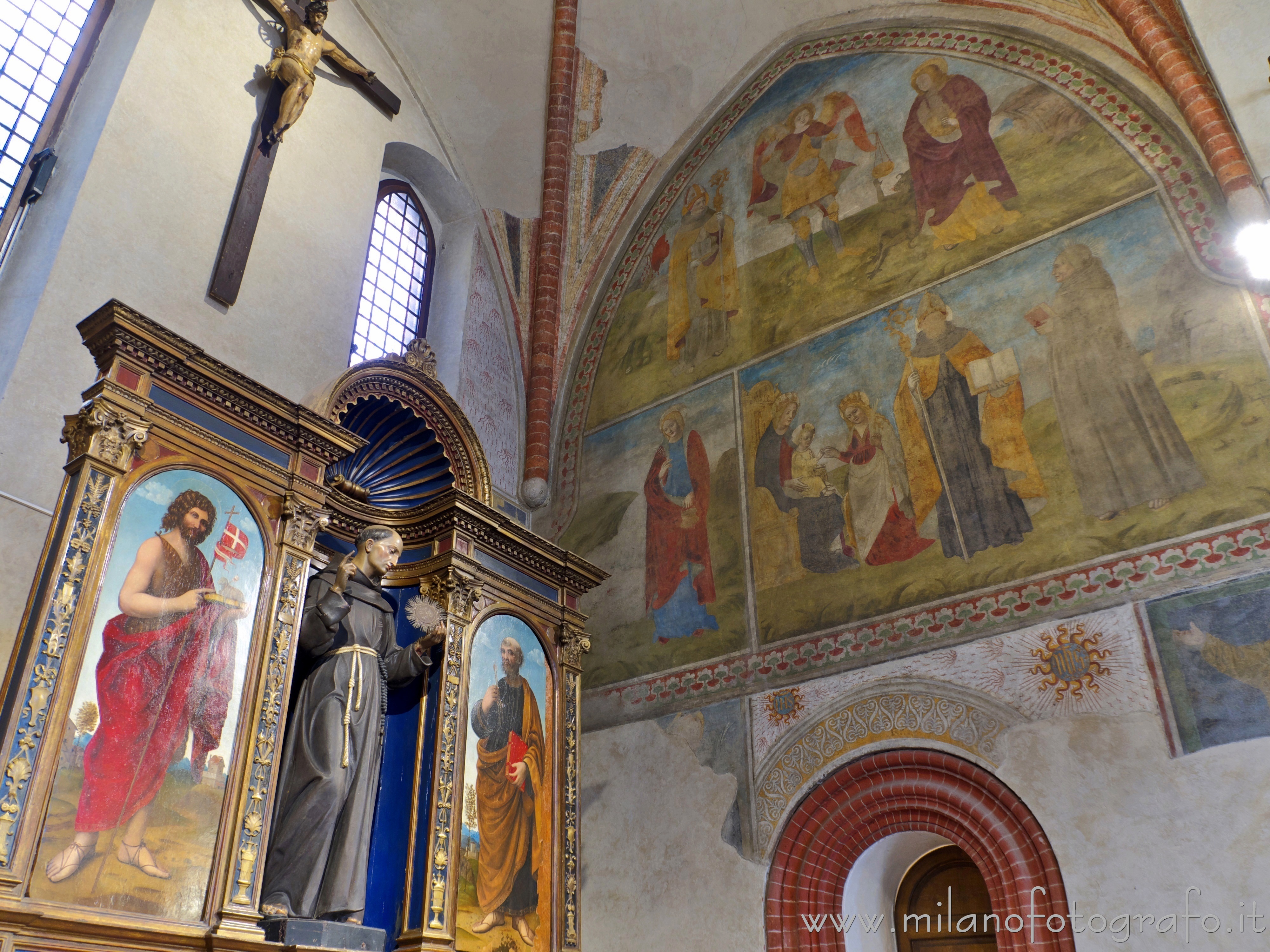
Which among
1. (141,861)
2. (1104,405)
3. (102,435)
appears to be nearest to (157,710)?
(141,861)

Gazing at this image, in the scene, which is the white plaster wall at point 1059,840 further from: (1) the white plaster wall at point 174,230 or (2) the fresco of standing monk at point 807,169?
(2) the fresco of standing monk at point 807,169

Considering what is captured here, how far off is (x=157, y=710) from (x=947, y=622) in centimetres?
567

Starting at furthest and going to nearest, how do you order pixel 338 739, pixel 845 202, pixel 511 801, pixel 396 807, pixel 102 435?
pixel 845 202 < pixel 511 801 < pixel 396 807 < pixel 338 739 < pixel 102 435

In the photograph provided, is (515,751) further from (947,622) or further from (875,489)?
(875,489)

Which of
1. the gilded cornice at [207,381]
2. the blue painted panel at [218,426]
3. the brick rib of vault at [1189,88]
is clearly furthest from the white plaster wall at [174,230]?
the brick rib of vault at [1189,88]

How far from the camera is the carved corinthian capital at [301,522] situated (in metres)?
6.02

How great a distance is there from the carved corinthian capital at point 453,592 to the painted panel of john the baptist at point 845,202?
421cm

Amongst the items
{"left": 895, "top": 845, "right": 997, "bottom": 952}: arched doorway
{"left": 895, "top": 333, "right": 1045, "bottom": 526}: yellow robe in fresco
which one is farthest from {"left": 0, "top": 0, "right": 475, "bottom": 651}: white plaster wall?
{"left": 895, "top": 845, "right": 997, "bottom": 952}: arched doorway

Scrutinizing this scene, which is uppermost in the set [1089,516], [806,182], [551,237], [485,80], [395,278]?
[485,80]

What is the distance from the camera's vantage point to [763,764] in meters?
8.12

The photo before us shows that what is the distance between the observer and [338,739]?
5910mm

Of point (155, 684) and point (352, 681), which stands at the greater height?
point (352, 681)

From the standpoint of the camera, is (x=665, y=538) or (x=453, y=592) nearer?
(x=453, y=592)

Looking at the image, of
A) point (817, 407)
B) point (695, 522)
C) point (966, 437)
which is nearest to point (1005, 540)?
point (966, 437)
